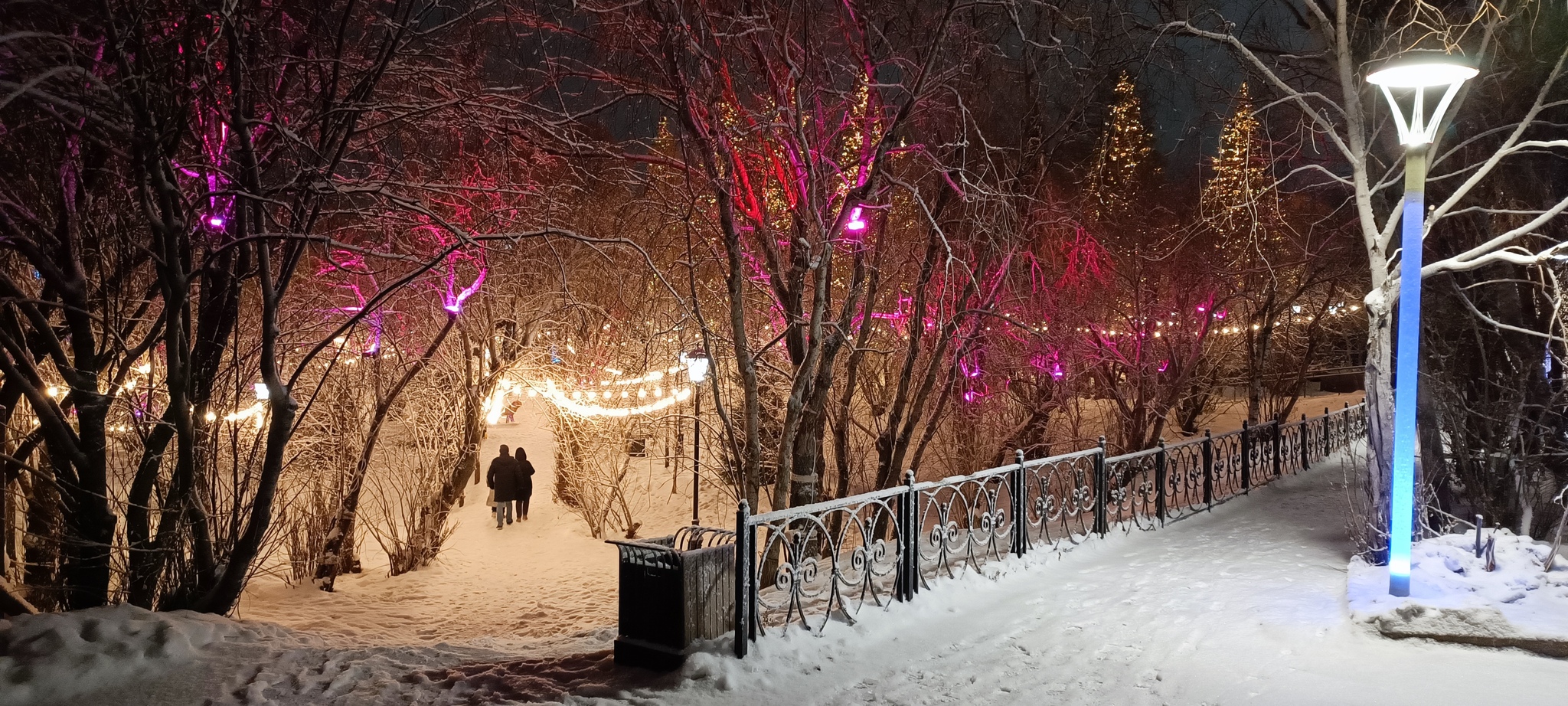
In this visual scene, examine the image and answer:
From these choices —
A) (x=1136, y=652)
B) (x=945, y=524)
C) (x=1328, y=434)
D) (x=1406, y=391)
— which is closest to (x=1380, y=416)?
(x=1406, y=391)

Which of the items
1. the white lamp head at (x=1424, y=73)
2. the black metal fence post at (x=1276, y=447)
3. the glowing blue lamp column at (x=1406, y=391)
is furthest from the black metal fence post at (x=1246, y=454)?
the white lamp head at (x=1424, y=73)

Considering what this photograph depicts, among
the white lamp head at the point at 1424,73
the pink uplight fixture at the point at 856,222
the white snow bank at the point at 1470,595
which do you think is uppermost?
the white lamp head at the point at 1424,73

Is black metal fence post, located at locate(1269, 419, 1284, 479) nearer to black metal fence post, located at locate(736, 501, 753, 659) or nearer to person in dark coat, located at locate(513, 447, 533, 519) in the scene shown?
black metal fence post, located at locate(736, 501, 753, 659)

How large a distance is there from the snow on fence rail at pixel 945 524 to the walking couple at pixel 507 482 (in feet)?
23.0

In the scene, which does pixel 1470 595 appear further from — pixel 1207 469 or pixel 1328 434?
pixel 1328 434

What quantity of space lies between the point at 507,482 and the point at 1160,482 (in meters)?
12.0

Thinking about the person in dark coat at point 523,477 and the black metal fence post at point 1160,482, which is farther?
the person in dark coat at point 523,477

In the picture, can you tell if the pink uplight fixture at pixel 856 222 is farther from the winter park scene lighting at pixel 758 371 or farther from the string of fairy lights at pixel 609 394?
the string of fairy lights at pixel 609 394

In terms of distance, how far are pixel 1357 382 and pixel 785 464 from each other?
37.2 metres

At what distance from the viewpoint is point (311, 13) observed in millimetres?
7609

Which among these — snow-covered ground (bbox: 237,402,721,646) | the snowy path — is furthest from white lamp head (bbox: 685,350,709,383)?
the snowy path

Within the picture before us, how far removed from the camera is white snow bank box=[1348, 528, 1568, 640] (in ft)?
18.4

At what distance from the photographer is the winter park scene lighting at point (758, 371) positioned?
19.5 feet

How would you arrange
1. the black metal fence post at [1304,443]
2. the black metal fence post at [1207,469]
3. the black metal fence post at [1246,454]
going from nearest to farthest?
the black metal fence post at [1207,469] → the black metal fence post at [1246,454] → the black metal fence post at [1304,443]
